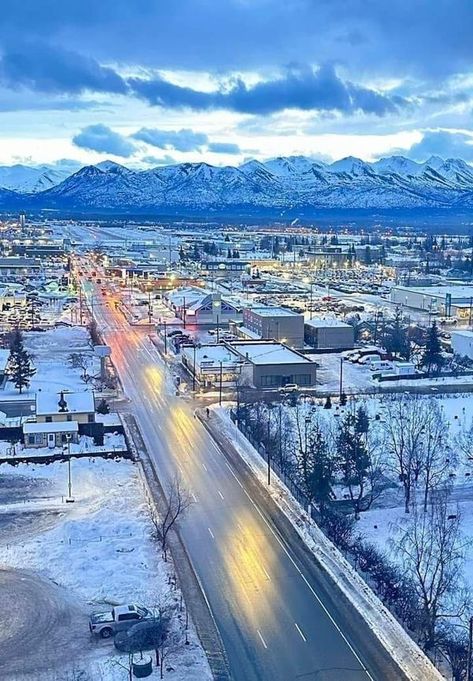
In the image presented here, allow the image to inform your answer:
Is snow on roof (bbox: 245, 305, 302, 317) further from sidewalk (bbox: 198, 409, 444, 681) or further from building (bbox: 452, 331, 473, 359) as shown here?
sidewalk (bbox: 198, 409, 444, 681)

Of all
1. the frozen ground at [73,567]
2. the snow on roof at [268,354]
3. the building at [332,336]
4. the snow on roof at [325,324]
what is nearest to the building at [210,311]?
the snow on roof at [325,324]

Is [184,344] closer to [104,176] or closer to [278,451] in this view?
[278,451]

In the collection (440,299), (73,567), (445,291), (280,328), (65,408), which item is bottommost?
(73,567)

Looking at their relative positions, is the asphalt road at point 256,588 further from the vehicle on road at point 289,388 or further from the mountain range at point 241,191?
the mountain range at point 241,191

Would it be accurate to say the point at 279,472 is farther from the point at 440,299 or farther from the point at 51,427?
the point at 440,299

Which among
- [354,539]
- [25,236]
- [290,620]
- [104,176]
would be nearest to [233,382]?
[354,539]

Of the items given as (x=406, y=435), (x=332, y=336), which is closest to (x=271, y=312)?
(x=332, y=336)
